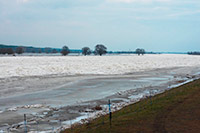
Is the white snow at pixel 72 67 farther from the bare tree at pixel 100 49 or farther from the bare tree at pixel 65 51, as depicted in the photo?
the bare tree at pixel 100 49

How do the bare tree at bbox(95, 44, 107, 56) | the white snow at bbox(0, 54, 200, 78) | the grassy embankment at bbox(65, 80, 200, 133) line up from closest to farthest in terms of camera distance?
1. the grassy embankment at bbox(65, 80, 200, 133)
2. the white snow at bbox(0, 54, 200, 78)
3. the bare tree at bbox(95, 44, 107, 56)

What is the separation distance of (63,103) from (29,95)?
13.3 feet

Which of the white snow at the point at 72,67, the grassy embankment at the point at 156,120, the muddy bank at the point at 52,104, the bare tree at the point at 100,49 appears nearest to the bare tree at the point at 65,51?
the bare tree at the point at 100,49

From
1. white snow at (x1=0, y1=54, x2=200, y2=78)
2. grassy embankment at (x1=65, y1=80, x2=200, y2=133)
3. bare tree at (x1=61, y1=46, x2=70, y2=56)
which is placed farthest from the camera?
bare tree at (x1=61, y1=46, x2=70, y2=56)

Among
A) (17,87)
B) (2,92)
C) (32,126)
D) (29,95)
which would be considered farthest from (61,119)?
(17,87)

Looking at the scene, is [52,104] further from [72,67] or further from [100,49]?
[100,49]

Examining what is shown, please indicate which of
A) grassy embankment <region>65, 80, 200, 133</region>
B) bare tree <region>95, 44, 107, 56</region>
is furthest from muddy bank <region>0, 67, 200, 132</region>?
bare tree <region>95, 44, 107, 56</region>

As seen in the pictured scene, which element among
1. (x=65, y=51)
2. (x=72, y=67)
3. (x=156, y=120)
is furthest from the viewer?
(x=65, y=51)

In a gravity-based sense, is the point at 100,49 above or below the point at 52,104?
above

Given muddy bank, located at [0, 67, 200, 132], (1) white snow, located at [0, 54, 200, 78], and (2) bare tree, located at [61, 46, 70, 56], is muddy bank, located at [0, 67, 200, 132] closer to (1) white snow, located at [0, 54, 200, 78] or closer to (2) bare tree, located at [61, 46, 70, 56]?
(1) white snow, located at [0, 54, 200, 78]

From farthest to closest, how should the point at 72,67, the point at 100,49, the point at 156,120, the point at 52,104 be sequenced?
the point at 100,49
the point at 72,67
the point at 52,104
the point at 156,120

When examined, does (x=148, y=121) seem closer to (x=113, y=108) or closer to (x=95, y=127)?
(x=95, y=127)

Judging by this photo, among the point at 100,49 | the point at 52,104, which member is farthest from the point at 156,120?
the point at 100,49

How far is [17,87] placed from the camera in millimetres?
23141
